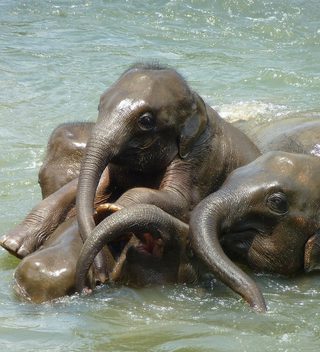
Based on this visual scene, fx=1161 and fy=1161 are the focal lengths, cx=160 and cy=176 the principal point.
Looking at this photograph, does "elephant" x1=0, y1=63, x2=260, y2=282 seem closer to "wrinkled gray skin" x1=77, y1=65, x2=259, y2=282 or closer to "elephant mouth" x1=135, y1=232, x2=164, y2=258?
"wrinkled gray skin" x1=77, y1=65, x2=259, y2=282

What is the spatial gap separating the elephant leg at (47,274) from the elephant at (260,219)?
0.35ft

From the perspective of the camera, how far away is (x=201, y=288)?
6953 millimetres

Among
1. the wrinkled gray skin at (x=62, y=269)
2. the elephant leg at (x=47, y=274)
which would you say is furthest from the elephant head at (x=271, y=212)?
the elephant leg at (x=47, y=274)

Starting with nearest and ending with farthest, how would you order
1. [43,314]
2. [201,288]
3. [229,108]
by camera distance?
[43,314] → [201,288] → [229,108]

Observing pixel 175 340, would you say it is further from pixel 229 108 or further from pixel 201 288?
pixel 229 108

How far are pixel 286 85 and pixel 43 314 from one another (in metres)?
8.47

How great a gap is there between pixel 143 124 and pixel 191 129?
1.46 ft

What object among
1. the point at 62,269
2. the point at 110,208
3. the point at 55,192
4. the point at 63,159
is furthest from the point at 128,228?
the point at 63,159

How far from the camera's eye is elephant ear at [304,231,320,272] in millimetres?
7180

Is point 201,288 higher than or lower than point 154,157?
lower

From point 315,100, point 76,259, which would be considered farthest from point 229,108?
point 76,259

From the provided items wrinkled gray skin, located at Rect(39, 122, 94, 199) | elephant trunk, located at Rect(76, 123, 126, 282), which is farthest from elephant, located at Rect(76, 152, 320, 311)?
wrinkled gray skin, located at Rect(39, 122, 94, 199)

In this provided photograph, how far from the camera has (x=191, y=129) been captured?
25.0 ft

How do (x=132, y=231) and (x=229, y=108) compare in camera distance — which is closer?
(x=132, y=231)
